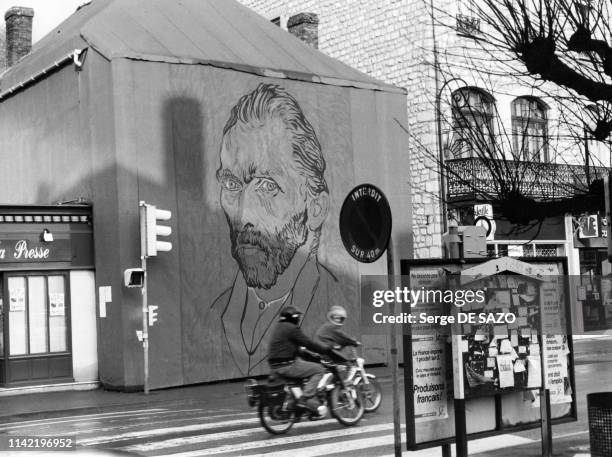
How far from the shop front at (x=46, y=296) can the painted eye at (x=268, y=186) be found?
155 inches

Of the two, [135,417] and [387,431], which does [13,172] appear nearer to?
[135,417]

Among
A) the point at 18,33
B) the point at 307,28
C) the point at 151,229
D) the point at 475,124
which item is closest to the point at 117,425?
the point at 151,229

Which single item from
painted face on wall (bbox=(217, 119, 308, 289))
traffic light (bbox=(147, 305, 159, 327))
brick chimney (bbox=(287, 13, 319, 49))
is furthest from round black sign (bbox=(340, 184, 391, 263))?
brick chimney (bbox=(287, 13, 319, 49))

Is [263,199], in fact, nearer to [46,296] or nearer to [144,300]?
[144,300]

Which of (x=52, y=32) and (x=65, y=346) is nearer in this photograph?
(x=65, y=346)

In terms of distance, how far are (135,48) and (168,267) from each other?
489 centimetres

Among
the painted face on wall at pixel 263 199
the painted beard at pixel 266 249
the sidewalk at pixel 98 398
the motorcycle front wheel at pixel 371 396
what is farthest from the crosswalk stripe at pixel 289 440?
the painted face on wall at pixel 263 199

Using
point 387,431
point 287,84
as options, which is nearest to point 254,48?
point 287,84

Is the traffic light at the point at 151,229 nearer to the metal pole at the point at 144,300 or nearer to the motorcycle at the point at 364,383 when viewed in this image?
the metal pole at the point at 144,300

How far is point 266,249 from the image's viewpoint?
2092 cm

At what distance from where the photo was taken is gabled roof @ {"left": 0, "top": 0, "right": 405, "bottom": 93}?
20.3 m

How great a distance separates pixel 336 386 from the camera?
41.3 feet

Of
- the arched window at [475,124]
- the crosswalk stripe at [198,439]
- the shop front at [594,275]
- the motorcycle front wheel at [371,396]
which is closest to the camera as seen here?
the arched window at [475,124]

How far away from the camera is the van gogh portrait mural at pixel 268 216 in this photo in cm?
2047
